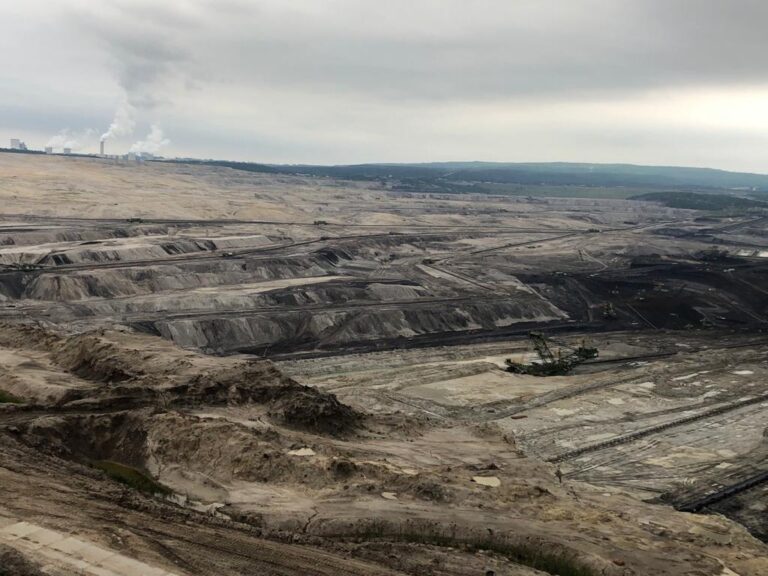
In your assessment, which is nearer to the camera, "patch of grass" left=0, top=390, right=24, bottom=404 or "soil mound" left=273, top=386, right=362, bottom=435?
"patch of grass" left=0, top=390, right=24, bottom=404

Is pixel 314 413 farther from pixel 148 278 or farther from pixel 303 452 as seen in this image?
pixel 148 278

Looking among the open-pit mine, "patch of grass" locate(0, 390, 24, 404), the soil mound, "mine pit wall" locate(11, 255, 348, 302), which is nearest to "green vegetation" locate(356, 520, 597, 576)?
the open-pit mine

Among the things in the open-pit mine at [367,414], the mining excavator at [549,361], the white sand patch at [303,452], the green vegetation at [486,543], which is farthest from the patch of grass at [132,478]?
the mining excavator at [549,361]

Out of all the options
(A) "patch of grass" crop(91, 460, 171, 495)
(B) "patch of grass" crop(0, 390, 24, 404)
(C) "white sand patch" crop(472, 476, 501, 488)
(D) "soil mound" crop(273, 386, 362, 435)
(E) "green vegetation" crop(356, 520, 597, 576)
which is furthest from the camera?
(D) "soil mound" crop(273, 386, 362, 435)

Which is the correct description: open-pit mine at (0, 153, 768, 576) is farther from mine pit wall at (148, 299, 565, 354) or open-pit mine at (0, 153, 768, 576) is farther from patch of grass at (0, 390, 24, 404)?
mine pit wall at (148, 299, 565, 354)

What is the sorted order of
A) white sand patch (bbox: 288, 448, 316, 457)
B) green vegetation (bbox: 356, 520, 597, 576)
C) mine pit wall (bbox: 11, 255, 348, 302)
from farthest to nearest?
mine pit wall (bbox: 11, 255, 348, 302)
white sand patch (bbox: 288, 448, 316, 457)
green vegetation (bbox: 356, 520, 597, 576)

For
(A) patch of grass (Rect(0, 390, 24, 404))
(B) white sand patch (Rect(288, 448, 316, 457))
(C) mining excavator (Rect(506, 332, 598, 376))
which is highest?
(A) patch of grass (Rect(0, 390, 24, 404))

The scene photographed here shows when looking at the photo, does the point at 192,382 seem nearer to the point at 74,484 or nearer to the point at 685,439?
the point at 74,484

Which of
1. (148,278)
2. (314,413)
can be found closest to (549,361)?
(314,413)

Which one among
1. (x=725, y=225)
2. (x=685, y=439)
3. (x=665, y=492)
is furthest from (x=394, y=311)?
(x=725, y=225)
